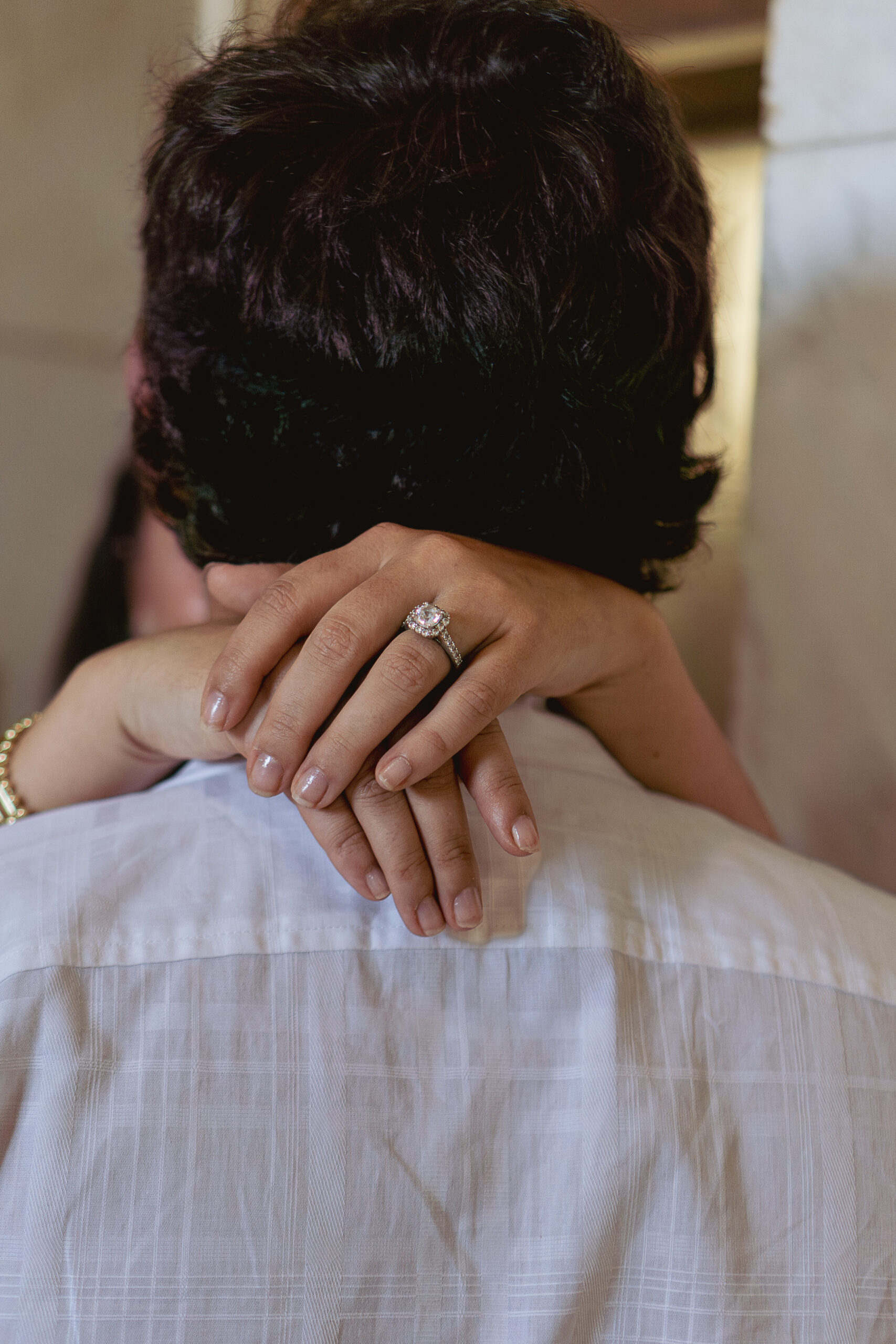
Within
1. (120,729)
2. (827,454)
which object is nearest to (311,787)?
(120,729)

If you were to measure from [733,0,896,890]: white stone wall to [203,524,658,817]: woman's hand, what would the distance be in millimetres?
888

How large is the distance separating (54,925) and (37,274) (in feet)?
4.10

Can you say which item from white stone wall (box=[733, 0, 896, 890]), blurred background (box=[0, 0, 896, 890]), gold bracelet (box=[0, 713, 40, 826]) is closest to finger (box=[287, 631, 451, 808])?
gold bracelet (box=[0, 713, 40, 826])

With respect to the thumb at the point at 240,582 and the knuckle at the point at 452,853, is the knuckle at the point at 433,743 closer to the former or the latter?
the knuckle at the point at 452,853

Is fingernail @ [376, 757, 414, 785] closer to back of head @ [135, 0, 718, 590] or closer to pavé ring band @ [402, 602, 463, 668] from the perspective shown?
pavé ring band @ [402, 602, 463, 668]

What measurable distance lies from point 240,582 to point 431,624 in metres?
0.18

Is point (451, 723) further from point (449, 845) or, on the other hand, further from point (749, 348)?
point (749, 348)

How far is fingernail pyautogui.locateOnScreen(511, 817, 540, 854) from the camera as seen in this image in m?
0.46

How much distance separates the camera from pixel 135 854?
493 millimetres

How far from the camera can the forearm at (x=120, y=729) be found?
1.85 ft

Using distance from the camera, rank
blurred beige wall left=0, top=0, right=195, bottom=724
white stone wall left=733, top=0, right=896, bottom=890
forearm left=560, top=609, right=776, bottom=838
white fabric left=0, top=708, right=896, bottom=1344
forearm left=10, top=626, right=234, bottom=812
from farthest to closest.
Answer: blurred beige wall left=0, top=0, right=195, bottom=724 → white stone wall left=733, top=0, right=896, bottom=890 → forearm left=560, top=609, right=776, bottom=838 → forearm left=10, top=626, right=234, bottom=812 → white fabric left=0, top=708, right=896, bottom=1344

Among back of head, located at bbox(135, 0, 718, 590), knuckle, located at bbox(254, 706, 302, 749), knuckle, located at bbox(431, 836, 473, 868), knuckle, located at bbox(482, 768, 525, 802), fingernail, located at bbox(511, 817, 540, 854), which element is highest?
back of head, located at bbox(135, 0, 718, 590)

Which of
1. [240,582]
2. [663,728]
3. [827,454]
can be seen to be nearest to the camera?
[240,582]

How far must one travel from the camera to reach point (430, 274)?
488 mm
